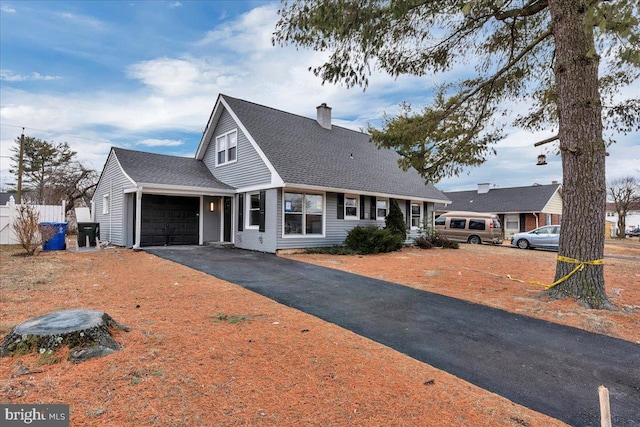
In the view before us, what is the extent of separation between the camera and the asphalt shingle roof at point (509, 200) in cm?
2698

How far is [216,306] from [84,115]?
65.9ft

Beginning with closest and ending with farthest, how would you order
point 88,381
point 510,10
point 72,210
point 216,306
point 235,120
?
point 88,381, point 216,306, point 510,10, point 235,120, point 72,210

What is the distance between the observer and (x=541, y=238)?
18.2m

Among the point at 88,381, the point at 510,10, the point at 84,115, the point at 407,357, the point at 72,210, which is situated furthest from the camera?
the point at 72,210

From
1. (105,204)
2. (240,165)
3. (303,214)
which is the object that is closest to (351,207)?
(303,214)

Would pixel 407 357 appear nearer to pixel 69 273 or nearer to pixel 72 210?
pixel 69 273

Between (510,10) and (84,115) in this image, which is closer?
(510,10)

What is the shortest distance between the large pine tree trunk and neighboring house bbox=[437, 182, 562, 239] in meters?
20.7

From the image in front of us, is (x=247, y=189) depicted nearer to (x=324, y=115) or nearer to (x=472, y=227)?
(x=324, y=115)

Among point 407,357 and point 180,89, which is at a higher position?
point 180,89

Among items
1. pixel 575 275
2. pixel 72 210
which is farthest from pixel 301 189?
pixel 72 210

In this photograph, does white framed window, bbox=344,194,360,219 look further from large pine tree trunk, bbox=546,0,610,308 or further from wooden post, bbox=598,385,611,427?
wooden post, bbox=598,385,611,427

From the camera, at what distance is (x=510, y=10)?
7.14 meters

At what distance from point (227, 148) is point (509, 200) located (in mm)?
25404
